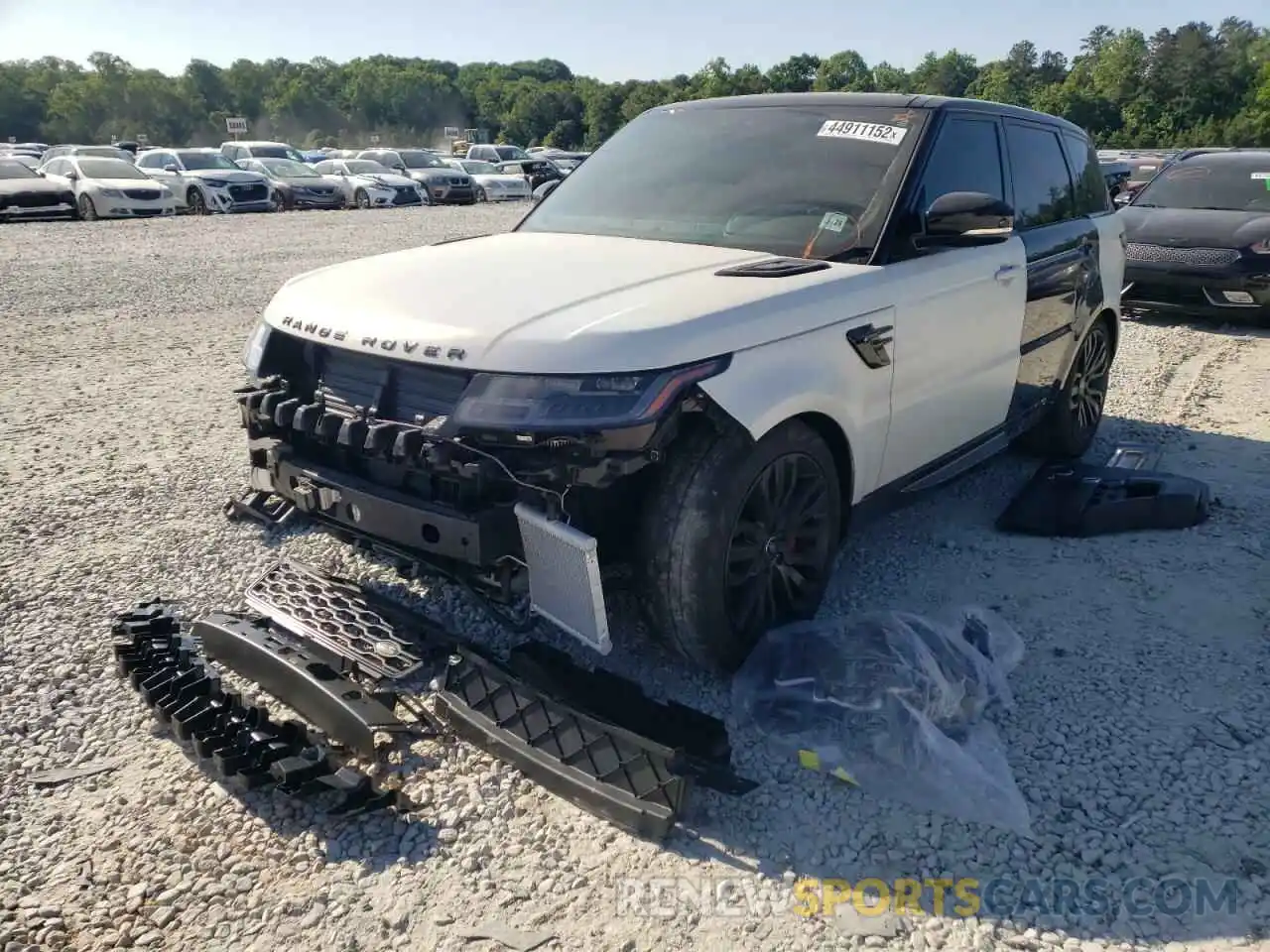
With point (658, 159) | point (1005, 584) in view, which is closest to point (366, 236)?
point (658, 159)

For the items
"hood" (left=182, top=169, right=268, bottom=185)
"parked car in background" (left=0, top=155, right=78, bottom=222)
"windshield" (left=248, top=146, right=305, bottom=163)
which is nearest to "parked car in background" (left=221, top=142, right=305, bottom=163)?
"windshield" (left=248, top=146, right=305, bottom=163)

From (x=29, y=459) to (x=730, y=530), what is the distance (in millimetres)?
4142

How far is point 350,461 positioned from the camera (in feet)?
10.4

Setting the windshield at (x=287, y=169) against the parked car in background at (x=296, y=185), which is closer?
the parked car in background at (x=296, y=185)

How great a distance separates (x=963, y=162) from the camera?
4141 mm

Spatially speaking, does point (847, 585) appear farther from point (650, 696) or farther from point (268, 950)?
point (268, 950)

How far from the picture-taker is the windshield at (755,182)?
3668 mm

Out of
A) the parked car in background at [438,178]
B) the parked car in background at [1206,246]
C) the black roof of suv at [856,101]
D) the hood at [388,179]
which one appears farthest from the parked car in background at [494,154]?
the black roof of suv at [856,101]

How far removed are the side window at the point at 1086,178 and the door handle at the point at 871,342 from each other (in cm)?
248

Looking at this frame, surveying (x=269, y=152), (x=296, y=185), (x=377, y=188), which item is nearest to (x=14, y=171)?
(x=296, y=185)

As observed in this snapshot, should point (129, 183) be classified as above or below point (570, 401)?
below

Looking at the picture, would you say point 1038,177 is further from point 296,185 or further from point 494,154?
point 494,154

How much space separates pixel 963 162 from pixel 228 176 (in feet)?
72.0

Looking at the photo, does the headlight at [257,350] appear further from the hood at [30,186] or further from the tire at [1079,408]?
the hood at [30,186]
